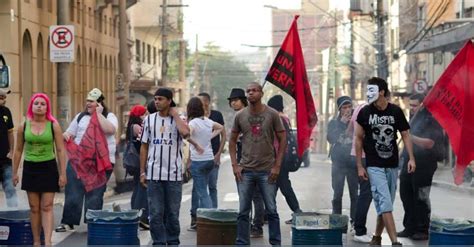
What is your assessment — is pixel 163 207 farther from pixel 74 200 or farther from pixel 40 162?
pixel 74 200

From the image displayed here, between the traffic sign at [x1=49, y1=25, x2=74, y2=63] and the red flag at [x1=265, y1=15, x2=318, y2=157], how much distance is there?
9.22 m

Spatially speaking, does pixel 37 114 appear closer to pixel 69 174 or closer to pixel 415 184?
pixel 69 174

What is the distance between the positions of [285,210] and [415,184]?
14.9ft

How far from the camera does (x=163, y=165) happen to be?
37.2ft

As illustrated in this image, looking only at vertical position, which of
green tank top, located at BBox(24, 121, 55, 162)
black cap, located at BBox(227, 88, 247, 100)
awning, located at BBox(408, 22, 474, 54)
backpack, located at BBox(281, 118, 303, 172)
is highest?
awning, located at BBox(408, 22, 474, 54)

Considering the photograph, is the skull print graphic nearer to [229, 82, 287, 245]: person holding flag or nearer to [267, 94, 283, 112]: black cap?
[229, 82, 287, 245]: person holding flag

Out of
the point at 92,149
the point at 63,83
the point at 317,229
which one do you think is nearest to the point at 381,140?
the point at 317,229

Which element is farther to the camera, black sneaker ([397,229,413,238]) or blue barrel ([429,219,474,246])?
black sneaker ([397,229,413,238])

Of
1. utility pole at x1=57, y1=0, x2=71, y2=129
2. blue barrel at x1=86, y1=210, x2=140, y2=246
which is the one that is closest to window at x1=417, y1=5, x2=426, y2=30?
utility pole at x1=57, y1=0, x2=71, y2=129

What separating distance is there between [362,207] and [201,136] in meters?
2.28

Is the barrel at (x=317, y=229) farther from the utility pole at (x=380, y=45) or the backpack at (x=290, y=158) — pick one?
the utility pole at (x=380, y=45)

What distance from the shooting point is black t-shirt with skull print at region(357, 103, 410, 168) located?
38.1ft

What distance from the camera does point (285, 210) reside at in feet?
57.6

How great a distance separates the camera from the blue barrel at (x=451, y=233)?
9.93 metres
